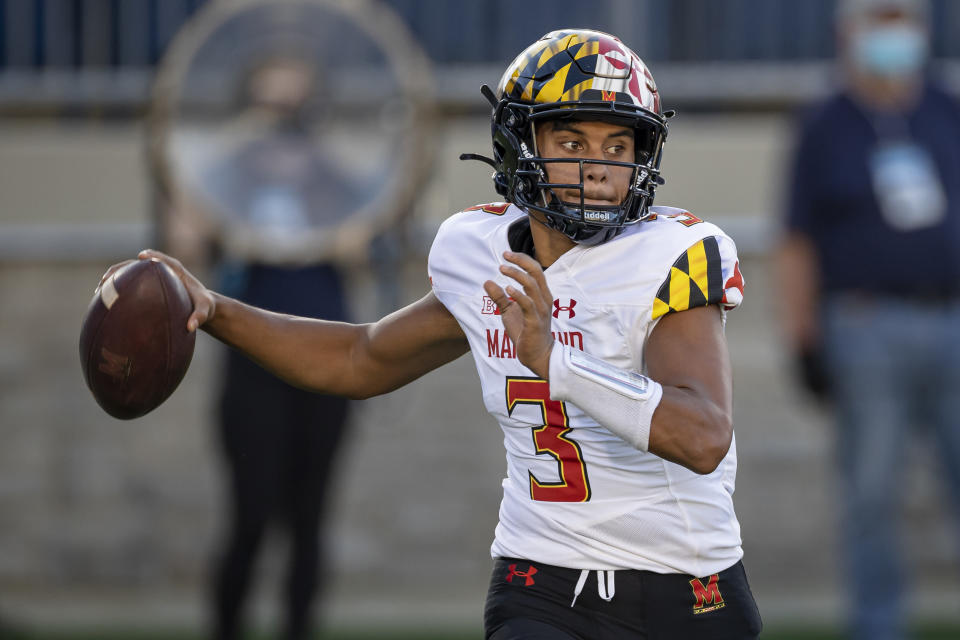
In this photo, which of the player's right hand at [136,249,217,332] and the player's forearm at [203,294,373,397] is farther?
the player's forearm at [203,294,373,397]

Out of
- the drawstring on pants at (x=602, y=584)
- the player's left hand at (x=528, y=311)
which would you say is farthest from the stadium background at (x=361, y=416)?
the player's left hand at (x=528, y=311)

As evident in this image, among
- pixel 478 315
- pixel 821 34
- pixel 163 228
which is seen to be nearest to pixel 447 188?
pixel 163 228

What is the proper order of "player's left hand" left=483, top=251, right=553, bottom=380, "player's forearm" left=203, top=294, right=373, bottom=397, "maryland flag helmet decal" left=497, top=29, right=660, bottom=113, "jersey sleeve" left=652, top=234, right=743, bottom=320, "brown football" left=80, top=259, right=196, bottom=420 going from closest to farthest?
"player's left hand" left=483, top=251, right=553, bottom=380
"jersey sleeve" left=652, top=234, right=743, bottom=320
"maryland flag helmet decal" left=497, top=29, right=660, bottom=113
"brown football" left=80, top=259, right=196, bottom=420
"player's forearm" left=203, top=294, right=373, bottom=397

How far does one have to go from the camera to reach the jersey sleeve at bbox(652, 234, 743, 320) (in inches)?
112

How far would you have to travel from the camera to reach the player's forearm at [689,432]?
2.65 metres

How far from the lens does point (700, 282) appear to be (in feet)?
9.34

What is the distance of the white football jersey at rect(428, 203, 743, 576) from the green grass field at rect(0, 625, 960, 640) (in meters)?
3.04

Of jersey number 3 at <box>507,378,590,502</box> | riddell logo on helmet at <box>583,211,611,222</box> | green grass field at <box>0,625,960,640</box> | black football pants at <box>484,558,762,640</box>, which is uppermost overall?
riddell logo on helmet at <box>583,211,611,222</box>

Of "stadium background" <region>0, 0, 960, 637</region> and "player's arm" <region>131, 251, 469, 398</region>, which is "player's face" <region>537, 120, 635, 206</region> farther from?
"stadium background" <region>0, 0, 960, 637</region>

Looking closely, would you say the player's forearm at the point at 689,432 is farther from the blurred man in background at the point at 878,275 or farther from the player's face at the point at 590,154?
the blurred man in background at the point at 878,275

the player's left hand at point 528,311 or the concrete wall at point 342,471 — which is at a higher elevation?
the player's left hand at point 528,311

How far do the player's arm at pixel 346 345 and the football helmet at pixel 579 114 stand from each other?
1.23ft

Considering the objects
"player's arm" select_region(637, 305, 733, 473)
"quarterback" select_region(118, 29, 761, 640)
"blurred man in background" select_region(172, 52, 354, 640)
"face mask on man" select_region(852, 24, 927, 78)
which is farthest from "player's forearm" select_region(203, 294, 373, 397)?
"face mask on man" select_region(852, 24, 927, 78)

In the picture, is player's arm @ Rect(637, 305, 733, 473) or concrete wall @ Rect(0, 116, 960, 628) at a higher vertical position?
player's arm @ Rect(637, 305, 733, 473)
